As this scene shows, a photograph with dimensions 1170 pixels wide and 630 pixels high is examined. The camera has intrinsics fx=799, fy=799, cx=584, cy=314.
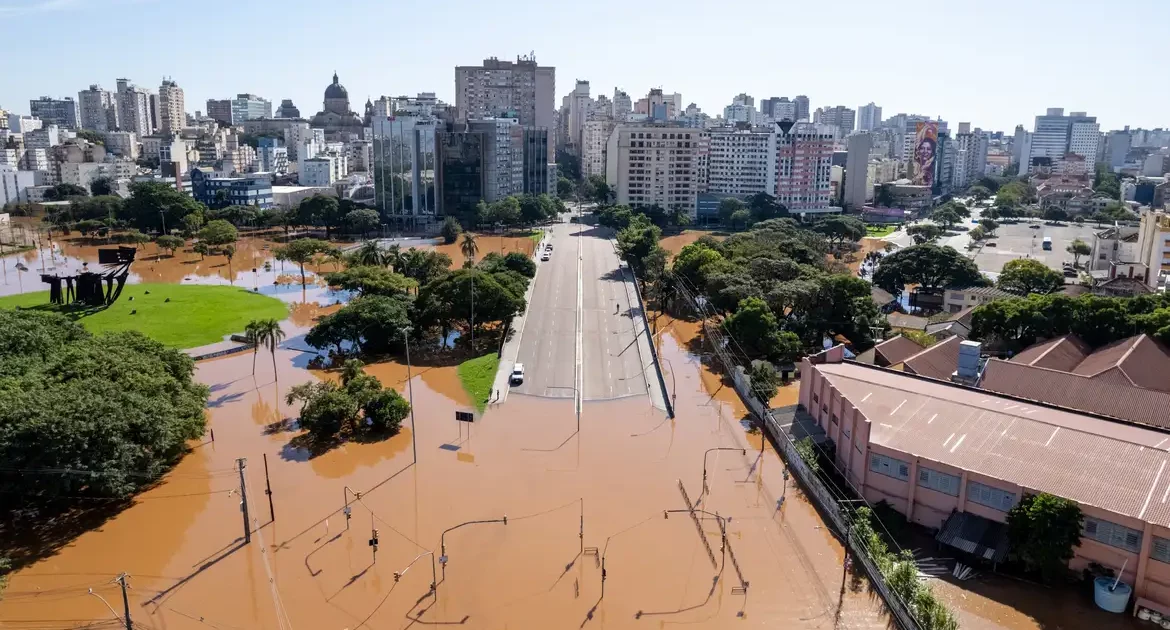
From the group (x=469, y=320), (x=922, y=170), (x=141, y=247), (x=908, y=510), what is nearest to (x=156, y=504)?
(x=469, y=320)

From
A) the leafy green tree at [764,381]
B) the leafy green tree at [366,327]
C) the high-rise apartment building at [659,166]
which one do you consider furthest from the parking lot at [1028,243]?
the leafy green tree at [366,327]

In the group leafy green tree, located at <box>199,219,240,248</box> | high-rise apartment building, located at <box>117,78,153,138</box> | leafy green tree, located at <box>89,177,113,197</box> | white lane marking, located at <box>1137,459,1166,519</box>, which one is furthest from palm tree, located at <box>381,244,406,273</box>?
high-rise apartment building, located at <box>117,78,153,138</box>

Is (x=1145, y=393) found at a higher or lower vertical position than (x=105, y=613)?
higher

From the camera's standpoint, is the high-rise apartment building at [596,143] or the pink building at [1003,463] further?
the high-rise apartment building at [596,143]

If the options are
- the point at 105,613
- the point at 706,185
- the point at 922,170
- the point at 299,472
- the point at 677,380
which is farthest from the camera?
the point at 922,170

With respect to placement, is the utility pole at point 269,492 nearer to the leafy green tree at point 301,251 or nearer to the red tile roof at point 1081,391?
the red tile roof at point 1081,391

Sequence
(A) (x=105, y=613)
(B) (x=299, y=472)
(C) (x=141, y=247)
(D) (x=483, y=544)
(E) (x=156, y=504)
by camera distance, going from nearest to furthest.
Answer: (A) (x=105, y=613) < (D) (x=483, y=544) < (E) (x=156, y=504) < (B) (x=299, y=472) < (C) (x=141, y=247)

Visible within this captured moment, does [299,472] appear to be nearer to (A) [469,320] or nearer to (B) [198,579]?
(B) [198,579]
